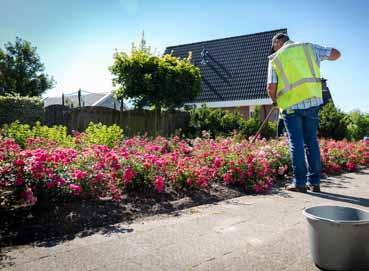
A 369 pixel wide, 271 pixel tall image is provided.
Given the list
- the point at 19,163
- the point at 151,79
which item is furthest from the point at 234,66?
the point at 19,163

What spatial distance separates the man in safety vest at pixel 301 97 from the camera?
390cm

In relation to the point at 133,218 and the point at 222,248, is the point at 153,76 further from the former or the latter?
the point at 222,248

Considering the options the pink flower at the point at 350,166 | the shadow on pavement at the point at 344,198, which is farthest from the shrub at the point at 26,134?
the pink flower at the point at 350,166

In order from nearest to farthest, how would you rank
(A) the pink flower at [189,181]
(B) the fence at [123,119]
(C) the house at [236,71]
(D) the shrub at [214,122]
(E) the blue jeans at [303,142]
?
(A) the pink flower at [189,181]
(E) the blue jeans at [303,142]
(B) the fence at [123,119]
(D) the shrub at [214,122]
(C) the house at [236,71]

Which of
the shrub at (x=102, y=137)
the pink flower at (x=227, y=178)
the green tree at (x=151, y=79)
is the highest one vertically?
the green tree at (x=151, y=79)

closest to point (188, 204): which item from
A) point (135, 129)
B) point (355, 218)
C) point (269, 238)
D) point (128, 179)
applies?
point (128, 179)

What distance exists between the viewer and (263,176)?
424 cm

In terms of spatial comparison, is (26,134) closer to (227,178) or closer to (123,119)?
(227,178)

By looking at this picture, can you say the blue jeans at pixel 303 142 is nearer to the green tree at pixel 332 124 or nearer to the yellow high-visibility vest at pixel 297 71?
the yellow high-visibility vest at pixel 297 71

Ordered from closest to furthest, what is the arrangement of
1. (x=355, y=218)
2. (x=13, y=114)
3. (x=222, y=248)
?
(x=355, y=218) < (x=222, y=248) < (x=13, y=114)

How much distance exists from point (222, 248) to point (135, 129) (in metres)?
8.83

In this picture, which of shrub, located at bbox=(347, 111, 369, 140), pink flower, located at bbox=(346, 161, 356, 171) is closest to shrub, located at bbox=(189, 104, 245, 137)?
pink flower, located at bbox=(346, 161, 356, 171)

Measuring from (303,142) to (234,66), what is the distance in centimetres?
1502

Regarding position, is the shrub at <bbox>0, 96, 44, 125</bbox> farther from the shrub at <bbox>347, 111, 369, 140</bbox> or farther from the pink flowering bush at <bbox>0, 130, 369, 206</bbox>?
the shrub at <bbox>347, 111, 369, 140</bbox>
